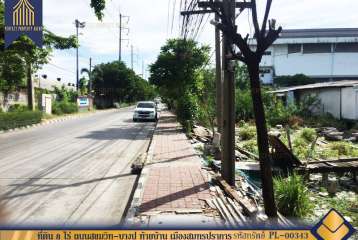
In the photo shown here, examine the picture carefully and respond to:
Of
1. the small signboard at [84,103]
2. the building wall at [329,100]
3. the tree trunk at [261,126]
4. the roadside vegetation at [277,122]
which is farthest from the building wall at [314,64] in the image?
the tree trunk at [261,126]

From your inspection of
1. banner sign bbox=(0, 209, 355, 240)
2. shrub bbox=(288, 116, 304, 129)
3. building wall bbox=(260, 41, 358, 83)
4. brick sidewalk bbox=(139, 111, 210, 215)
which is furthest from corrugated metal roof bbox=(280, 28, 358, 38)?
banner sign bbox=(0, 209, 355, 240)

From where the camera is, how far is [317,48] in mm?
58906

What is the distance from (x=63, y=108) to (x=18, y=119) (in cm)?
1671

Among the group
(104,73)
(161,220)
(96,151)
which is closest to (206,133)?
(96,151)

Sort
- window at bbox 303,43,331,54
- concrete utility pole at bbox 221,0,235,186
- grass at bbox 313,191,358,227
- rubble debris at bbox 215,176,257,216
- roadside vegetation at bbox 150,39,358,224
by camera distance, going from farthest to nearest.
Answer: window at bbox 303,43,331,54, concrete utility pole at bbox 221,0,235,186, grass at bbox 313,191,358,227, roadside vegetation at bbox 150,39,358,224, rubble debris at bbox 215,176,257,216

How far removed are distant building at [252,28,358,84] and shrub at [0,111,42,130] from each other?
3539cm

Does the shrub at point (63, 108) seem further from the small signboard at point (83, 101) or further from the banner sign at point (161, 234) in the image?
the banner sign at point (161, 234)

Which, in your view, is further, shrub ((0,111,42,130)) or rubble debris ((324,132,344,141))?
shrub ((0,111,42,130))

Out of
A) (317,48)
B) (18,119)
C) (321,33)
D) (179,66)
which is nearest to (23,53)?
(18,119)

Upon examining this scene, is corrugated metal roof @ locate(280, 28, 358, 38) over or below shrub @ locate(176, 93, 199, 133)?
over

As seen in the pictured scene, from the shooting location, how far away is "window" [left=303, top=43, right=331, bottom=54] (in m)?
58.5

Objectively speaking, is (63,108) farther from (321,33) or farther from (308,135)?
(321,33)

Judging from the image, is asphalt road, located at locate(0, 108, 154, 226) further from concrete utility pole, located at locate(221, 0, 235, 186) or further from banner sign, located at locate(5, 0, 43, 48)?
banner sign, located at locate(5, 0, 43, 48)

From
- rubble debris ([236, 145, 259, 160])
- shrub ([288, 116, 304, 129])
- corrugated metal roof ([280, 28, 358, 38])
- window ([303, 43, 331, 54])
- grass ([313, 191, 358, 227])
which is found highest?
corrugated metal roof ([280, 28, 358, 38])
